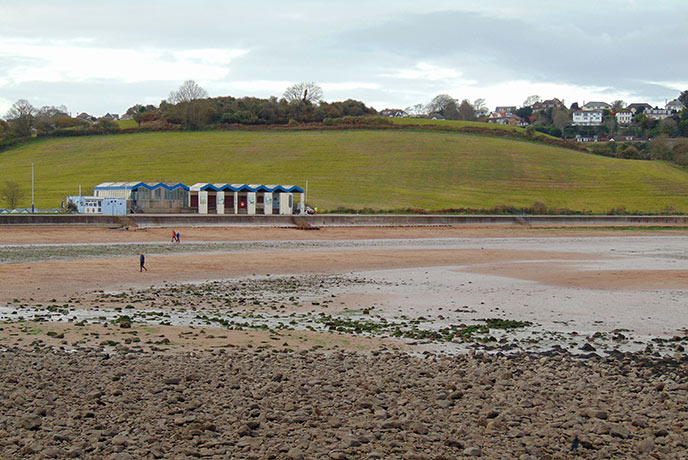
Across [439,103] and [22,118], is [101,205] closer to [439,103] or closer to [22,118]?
[22,118]

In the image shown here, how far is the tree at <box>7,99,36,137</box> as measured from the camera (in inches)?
4048

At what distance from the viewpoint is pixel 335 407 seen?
30.6 ft

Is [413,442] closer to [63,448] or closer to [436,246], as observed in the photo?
[63,448]

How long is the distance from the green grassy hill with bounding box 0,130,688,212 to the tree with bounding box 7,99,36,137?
12.1ft

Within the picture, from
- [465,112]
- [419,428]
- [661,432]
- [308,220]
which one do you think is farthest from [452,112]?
[419,428]

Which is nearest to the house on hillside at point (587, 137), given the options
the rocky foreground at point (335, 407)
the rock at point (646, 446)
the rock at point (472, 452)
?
the rocky foreground at point (335, 407)

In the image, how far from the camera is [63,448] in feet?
25.3

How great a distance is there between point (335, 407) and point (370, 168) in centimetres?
7587

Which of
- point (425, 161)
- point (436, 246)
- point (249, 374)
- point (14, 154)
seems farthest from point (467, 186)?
point (249, 374)

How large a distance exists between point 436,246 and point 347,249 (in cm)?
611

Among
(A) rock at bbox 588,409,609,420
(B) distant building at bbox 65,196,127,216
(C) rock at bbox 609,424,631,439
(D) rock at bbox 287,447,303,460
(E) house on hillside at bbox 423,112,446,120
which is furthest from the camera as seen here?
(E) house on hillside at bbox 423,112,446,120

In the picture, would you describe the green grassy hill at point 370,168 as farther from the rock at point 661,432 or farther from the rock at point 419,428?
the rock at point 661,432

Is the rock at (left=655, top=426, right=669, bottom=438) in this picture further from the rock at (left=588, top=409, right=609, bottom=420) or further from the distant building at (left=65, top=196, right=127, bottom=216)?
the distant building at (left=65, top=196, right=127, bottom=216)

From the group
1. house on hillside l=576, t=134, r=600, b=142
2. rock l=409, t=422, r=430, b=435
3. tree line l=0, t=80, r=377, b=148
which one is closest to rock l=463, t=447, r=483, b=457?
rock l=409, t=422, r=430, b=435
